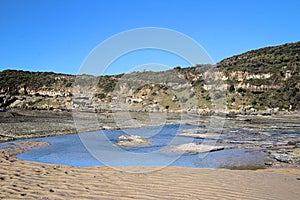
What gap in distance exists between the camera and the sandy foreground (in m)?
7.88

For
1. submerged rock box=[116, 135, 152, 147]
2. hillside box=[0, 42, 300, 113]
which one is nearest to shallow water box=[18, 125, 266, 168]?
submerged rock box=[116, 135, 152, 147]

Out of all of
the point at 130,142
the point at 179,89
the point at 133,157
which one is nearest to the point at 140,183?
the point at 133,157

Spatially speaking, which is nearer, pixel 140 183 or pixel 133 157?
pixel 140 183

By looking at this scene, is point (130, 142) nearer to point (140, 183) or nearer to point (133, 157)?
point (133, 157)

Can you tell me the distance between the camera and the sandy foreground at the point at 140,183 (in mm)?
7883

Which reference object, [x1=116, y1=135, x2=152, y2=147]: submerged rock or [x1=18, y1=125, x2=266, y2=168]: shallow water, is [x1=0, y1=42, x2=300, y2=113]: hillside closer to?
[x1=116, y1=135, x2=152, y2=147]: submerged rock

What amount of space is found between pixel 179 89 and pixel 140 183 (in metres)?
82.2

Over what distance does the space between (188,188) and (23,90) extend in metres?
76.2

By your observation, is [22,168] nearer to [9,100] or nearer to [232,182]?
[232,182]

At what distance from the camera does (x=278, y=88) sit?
75.9 metres

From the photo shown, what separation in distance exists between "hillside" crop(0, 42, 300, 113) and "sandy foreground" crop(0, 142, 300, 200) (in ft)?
176

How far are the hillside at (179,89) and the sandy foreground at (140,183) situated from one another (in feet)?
176

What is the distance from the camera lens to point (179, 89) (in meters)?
90.8

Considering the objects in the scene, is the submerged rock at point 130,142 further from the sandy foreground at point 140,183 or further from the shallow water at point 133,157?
the sandy foreground at point 140,183
